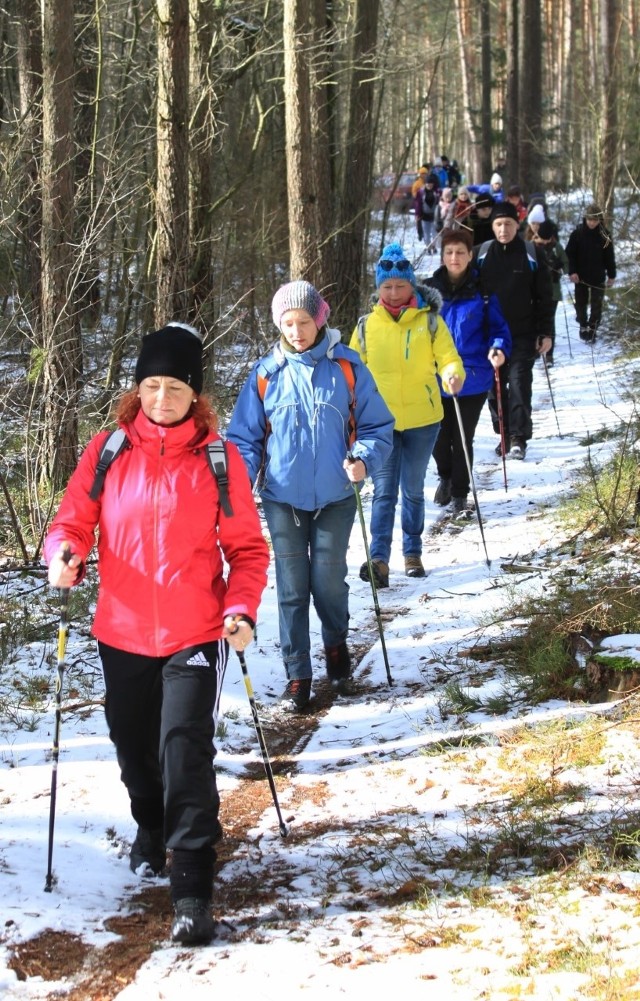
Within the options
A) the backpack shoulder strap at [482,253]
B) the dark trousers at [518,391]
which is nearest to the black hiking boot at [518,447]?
the dark trousers at [518,391]

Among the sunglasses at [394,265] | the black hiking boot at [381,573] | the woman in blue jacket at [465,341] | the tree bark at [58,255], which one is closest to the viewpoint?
the sunglasses at [394,265]

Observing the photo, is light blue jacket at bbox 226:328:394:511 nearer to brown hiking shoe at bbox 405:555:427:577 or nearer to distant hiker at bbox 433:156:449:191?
brown hiking shoe at bbox 405:555:427:577

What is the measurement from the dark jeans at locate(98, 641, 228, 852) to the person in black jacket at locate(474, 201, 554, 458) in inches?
288

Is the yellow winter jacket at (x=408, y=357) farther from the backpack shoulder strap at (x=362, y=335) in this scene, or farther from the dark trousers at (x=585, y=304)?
the dark trousers at (x=585, y=304)

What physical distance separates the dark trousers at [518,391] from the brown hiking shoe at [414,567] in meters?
3.23

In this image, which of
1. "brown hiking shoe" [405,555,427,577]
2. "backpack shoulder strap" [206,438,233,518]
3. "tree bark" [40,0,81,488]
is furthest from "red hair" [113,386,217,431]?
"tree bark" [40,0,81,488]

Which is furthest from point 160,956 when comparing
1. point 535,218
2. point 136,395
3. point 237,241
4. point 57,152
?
point 535,218

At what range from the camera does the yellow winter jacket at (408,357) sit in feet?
25.9

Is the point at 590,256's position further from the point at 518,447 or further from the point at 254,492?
the point at 254,492

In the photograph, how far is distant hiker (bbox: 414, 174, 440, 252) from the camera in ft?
102

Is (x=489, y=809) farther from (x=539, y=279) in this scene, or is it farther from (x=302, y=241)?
(x=302, y=241)

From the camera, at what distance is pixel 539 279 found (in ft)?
35.2

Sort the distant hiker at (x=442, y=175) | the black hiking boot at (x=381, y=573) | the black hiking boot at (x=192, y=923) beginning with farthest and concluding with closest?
the distant hiker at (x=442, y=175)
the black hiking boot at (x=381, y=573)
the black hiking boot at (x=192, y=923)

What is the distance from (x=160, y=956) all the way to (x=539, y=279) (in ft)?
28.0
